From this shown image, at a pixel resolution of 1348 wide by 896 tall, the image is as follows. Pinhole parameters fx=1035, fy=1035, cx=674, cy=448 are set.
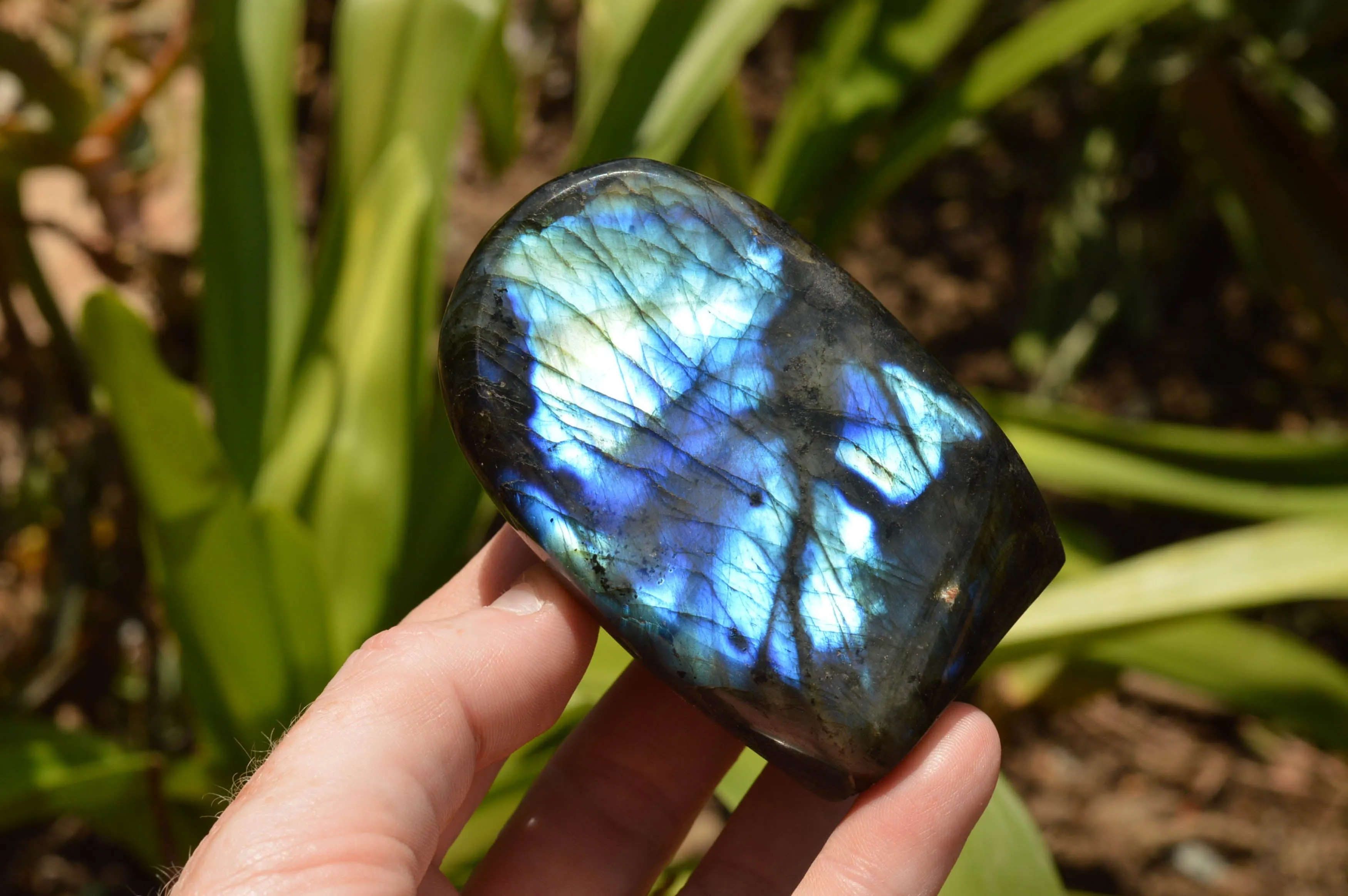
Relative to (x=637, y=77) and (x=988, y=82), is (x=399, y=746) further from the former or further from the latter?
(x=988, y=82)

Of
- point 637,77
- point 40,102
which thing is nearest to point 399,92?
point 637,77

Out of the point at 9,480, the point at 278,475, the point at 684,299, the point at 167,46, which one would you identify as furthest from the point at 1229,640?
the point at 9,480

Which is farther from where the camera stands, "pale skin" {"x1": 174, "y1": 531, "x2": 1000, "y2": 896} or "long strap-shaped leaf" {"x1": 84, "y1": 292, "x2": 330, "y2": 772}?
"long strap-shaped leaf" {"x1": 84, "y1": 292, "x2": 330, "y2": 772}

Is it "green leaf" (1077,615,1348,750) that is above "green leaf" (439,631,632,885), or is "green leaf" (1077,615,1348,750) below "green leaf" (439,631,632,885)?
above

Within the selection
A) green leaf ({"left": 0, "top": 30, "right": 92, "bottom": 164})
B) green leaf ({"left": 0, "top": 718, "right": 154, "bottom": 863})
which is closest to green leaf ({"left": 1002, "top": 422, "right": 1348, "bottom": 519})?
green leaf ({"left": 0, "top": 718, "right": 154, "bottom": 863})

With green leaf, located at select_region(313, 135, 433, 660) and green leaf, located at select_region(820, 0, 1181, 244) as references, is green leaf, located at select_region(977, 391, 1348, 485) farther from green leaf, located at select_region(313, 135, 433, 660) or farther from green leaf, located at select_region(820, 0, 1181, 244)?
green leaf, located at select_region(313, 135, 433, 660)

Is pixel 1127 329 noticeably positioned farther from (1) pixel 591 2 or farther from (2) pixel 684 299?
(2) pixel 684 299
